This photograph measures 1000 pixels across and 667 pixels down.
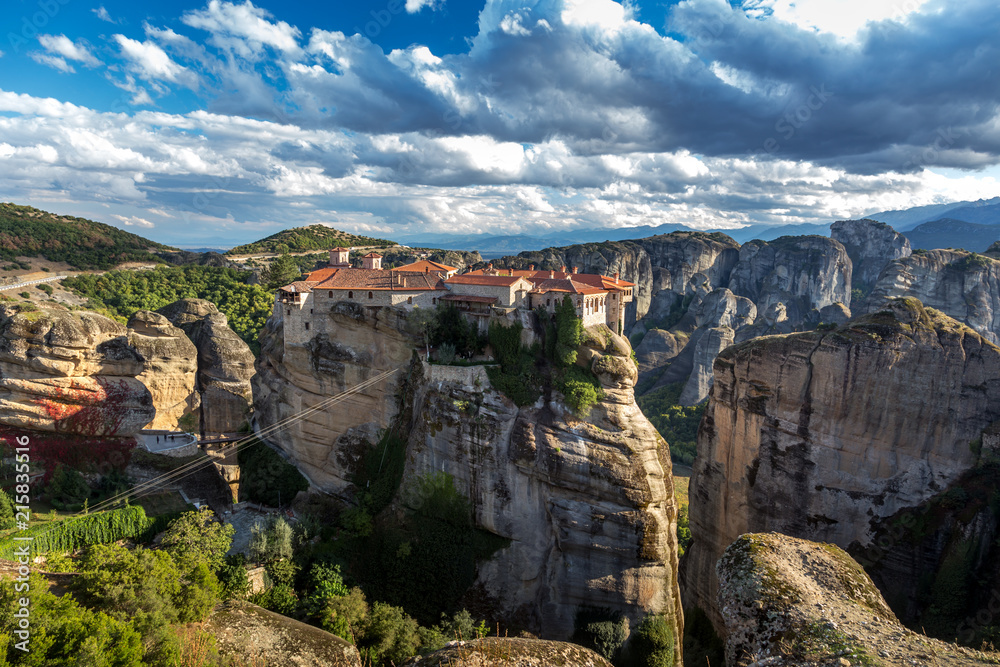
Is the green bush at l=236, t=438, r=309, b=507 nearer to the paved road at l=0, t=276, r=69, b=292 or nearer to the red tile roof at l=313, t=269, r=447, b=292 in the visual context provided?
the red tile roof at l=313, t=269, r=447, b=292

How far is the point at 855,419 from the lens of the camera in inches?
985

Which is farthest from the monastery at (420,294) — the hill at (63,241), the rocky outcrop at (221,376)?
the hill at (63,241)

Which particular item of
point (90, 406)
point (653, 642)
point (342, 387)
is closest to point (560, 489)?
A: point (653, 642)

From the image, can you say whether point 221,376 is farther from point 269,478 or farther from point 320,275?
point 320,275

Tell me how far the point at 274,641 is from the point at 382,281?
19.2 m

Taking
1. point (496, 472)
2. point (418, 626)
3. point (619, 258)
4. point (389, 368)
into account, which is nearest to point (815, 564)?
point (496, 472)

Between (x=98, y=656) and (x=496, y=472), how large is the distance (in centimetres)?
1712

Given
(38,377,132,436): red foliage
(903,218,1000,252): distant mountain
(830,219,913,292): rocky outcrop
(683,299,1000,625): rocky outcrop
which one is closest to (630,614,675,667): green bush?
(683,299,1000,625): rocky outcrop

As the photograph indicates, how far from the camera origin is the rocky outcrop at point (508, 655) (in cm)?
1140

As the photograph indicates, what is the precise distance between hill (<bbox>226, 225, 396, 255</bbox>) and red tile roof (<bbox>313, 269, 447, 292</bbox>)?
7074cm

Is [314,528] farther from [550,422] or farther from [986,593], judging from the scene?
[986,593]

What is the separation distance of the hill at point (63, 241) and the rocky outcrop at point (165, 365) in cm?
4843

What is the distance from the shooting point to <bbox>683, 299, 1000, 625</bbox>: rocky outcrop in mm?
24047

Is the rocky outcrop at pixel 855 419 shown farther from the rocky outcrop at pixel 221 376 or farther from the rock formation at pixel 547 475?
the rocky outcrop at pixel 221 376
